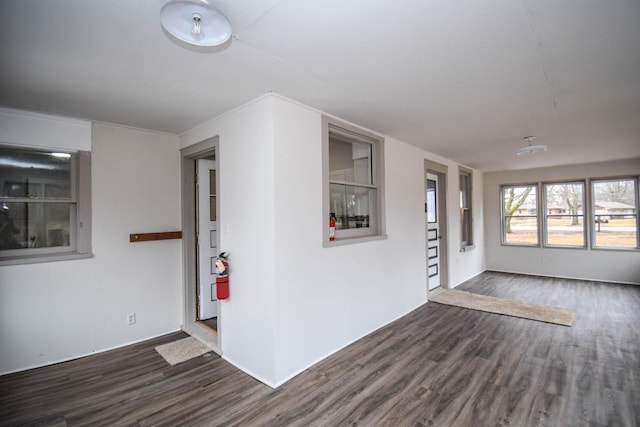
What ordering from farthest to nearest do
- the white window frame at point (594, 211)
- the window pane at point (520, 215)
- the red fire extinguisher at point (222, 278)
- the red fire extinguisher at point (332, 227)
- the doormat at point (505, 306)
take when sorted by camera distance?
the window pane at point (520, 215)
the white window frame at point (594, 211)
the doormat at point (505, 306)
the red fire extinguisher at point (332, 227)
the red fire extinguisher at point (222, 278)

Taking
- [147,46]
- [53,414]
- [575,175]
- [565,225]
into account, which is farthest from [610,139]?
[53,414]

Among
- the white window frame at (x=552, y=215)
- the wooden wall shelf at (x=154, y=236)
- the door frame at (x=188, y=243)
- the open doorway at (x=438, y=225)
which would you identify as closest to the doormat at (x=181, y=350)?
the door frame at (x=188, y=243)

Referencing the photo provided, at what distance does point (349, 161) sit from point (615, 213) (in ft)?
19.7

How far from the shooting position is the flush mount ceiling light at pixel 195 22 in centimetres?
131

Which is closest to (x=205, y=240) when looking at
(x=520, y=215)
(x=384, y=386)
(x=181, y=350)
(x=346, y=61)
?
(x=181, y=350)

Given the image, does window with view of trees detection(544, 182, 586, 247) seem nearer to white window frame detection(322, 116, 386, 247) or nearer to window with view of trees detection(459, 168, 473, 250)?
window with view of trees detection(459, 168, 473, 250)

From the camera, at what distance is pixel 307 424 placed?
6.66 ft

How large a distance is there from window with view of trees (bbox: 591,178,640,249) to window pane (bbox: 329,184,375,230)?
5526 millimetres

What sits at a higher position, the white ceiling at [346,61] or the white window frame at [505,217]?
the white ceiling at [346,61]

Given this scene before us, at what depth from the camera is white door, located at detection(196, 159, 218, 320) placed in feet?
12.2

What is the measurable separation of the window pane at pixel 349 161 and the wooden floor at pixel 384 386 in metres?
1.86

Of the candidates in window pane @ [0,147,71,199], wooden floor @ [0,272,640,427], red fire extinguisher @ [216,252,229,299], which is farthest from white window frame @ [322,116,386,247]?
window pane @ [0,147,71,199]

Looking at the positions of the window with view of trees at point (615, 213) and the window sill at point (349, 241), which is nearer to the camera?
the window sill at point (349, 241)

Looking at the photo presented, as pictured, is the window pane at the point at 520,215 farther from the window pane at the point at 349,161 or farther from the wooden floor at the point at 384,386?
the window pane at the point at 349,161
